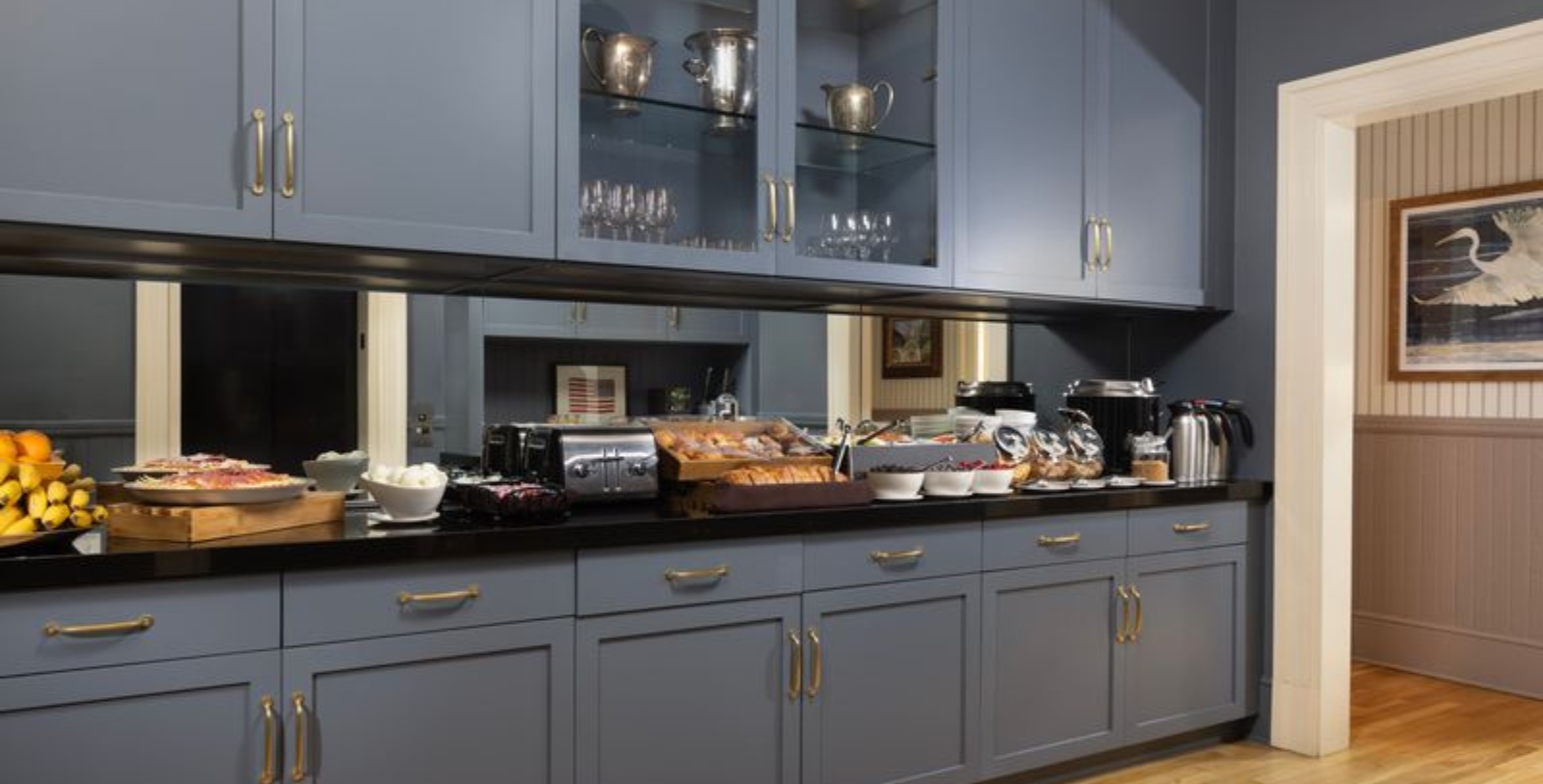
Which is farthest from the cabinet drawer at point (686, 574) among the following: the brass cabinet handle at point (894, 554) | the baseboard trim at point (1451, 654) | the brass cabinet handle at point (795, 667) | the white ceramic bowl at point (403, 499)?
the baseboard trim at point (1451, 654)

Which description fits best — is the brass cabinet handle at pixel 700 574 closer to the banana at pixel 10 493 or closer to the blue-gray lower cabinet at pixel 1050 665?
the blue-gray lower cabinet at pixel 1050 665

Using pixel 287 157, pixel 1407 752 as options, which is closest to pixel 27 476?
pixel 287 157

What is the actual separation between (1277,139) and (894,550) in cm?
188

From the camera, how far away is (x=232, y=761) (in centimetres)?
189

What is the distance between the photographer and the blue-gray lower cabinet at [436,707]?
77.2 inches

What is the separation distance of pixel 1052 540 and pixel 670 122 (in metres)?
1.46

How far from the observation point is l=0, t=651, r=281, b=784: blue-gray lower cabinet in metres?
1.74

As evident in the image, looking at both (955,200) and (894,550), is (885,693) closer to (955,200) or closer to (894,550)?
(894,550)

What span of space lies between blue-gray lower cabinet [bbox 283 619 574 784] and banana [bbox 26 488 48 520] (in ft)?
1.54

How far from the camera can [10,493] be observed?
1854 mm

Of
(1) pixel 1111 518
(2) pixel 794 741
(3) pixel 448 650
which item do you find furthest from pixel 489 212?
(1) pixel 1111 518

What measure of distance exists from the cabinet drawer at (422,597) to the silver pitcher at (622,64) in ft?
3.45

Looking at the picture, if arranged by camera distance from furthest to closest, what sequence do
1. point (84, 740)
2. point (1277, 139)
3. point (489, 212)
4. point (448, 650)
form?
point (1277, 139)
point (489, 212)
point (448, 650)
point (84, 740)

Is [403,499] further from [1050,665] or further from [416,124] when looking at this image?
[1050,665]
